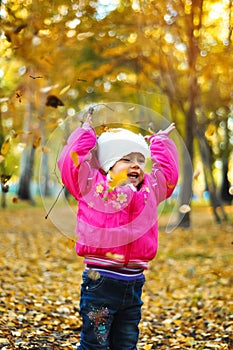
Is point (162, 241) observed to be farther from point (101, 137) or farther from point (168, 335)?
point (101, 137)

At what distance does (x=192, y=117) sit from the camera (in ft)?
38.0

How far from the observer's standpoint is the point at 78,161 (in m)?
2.96

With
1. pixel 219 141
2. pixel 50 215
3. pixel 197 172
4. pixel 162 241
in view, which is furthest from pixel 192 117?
pixel 219 141

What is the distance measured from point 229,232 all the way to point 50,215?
36.8 feet

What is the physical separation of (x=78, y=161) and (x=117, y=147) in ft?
0.76

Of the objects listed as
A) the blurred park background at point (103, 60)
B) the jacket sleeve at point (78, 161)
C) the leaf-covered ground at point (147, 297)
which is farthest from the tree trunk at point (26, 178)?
the jacket sleeve at point (78, 161)

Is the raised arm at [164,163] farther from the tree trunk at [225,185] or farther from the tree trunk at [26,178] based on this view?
the tree trunk at [26,178]

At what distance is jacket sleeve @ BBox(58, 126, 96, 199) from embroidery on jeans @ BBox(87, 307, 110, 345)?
638mm

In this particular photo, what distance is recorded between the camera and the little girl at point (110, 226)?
2.93 m

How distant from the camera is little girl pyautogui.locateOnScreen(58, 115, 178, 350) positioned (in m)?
2.93

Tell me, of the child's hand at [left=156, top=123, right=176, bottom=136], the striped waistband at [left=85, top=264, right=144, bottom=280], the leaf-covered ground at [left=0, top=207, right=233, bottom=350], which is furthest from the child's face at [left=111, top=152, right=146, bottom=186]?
the leaf-covered ground at [left=0, top=207, right=233, bottom=350]

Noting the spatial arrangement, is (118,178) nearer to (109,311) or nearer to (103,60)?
(109,311)

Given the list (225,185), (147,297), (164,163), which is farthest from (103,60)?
(164,163)

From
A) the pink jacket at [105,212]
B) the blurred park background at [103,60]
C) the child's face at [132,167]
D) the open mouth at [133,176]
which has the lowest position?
the pink jacket at [105,212]
